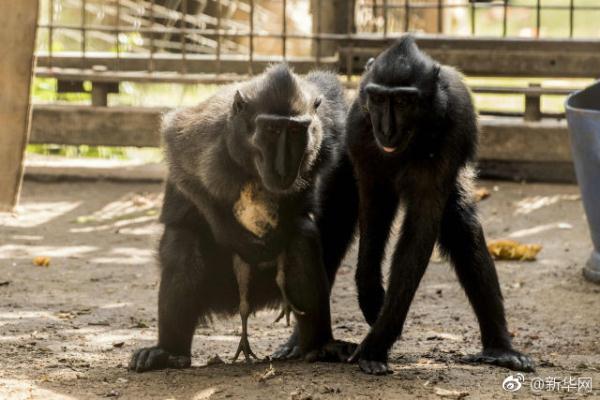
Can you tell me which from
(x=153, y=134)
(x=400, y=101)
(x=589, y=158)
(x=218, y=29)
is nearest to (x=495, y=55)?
(x=218, y=29)

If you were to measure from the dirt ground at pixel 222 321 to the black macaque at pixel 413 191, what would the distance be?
0.82ft

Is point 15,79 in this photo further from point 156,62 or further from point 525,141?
point 525,141

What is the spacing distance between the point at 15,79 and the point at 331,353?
14.5ft

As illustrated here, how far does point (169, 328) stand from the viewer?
545 centimetres

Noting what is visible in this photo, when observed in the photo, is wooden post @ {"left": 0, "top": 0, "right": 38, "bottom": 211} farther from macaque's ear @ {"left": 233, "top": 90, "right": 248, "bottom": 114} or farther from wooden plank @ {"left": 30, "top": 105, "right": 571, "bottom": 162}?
macaque's ear @ {"left": 233, "top": 90, "right": 248, "bottom": 114}

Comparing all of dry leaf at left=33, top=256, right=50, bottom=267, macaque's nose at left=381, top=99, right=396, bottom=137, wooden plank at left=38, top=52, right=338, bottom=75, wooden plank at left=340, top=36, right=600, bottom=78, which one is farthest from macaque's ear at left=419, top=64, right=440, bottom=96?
wooden plank at left=38, top=52, right=338, bottom=75

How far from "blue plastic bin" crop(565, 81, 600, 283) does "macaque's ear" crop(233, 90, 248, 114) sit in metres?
2.54

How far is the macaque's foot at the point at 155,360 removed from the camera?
213 inches

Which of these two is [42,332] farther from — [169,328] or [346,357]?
[346,357]

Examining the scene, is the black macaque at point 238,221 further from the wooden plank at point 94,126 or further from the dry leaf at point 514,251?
the wooden plank at point 94,126

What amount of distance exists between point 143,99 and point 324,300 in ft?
24.2

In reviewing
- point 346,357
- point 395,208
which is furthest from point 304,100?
point 346,357

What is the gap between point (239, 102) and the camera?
532 centimetres

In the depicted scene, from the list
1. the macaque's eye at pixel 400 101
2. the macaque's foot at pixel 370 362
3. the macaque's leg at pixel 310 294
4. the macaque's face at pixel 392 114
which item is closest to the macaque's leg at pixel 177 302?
the macaque's leg at pixel 310 294
